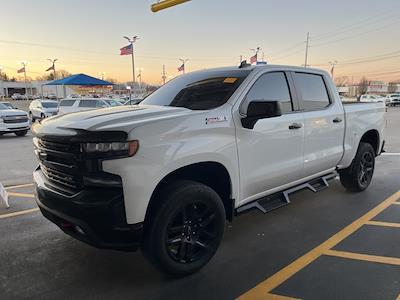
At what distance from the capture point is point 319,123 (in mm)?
4715

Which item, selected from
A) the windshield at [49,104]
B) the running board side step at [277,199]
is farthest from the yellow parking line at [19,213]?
the windshield at [49,104]

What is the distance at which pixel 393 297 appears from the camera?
9.80ft

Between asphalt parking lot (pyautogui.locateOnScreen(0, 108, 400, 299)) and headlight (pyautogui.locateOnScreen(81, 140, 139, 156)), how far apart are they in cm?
124

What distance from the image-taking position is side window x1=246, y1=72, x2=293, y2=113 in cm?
398

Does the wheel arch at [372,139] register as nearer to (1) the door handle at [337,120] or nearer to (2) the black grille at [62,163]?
(1) the door handle at [337,120]

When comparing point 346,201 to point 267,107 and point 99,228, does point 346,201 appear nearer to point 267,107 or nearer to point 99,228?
point 267,107

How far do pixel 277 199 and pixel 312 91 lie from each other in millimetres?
1590

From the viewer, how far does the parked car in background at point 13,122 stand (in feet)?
51.0

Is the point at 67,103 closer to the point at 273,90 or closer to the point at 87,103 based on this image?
the point at 87,103

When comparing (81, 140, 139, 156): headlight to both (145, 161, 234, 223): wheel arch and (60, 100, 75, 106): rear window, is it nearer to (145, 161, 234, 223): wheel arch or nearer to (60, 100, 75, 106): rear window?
(145, 161, 234, 223): wheel arch

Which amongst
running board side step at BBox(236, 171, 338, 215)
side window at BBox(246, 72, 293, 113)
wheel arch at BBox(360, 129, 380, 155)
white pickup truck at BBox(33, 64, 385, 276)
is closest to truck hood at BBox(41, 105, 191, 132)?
white pickup truck at BBox(33, 64, 385, 276)

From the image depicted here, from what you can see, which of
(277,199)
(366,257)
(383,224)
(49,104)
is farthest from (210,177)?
(49,104)

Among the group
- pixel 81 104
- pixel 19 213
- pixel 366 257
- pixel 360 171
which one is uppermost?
pixel 81 104

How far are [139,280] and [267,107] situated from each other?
79.2 inches
